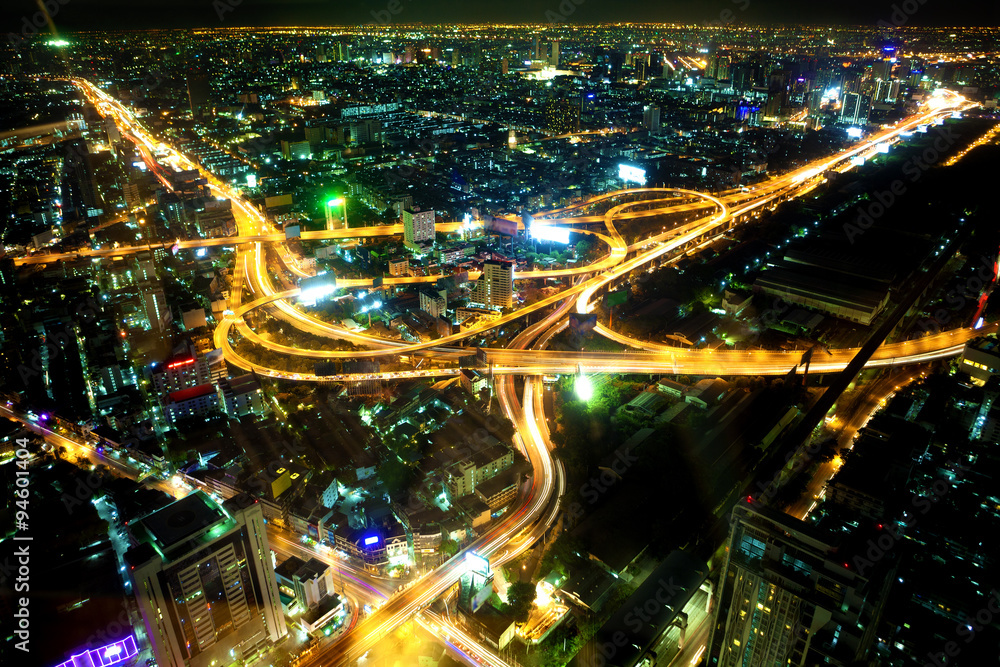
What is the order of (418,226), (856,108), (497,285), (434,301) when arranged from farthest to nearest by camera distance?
(856,108)
(418,226)
(497,285)
(434,301)

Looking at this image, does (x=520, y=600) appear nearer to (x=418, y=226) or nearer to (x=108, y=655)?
(x=108, y=655)

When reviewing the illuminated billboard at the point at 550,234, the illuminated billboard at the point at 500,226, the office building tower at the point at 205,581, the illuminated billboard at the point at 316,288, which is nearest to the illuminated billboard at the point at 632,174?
the illuminated billboard at the point at 550,234

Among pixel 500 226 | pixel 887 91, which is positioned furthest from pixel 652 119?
pixel 500 226

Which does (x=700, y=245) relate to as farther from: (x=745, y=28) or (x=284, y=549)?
(x=745, y=28)

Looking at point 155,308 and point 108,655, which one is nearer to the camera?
point 108,655

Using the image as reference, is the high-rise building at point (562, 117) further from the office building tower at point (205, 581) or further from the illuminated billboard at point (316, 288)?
the office building tower at point (205, 581)

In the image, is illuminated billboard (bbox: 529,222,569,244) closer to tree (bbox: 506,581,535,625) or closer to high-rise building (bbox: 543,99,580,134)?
tree (bbox: 506,581,535,625)

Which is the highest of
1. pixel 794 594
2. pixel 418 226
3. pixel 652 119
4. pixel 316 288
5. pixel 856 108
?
pixel 856 108
